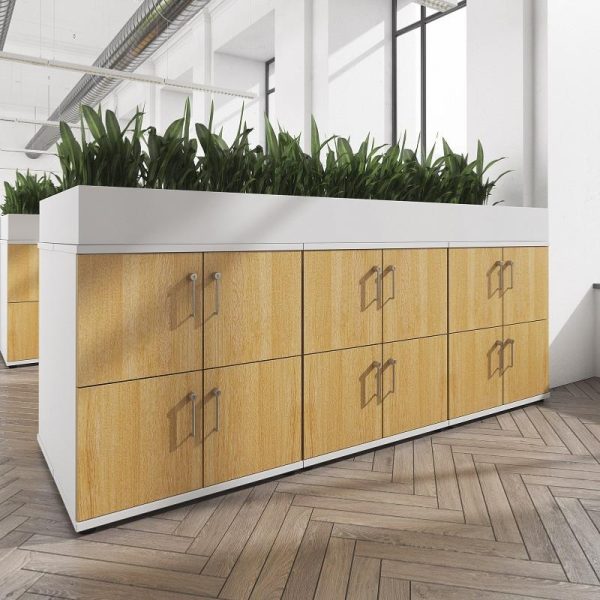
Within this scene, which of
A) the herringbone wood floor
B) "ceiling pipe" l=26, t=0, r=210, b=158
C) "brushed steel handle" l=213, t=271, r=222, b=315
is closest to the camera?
A: the herringbone wood floor

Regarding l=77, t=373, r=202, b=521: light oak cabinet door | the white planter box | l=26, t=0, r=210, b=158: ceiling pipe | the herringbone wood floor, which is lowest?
the herringbone wood floor

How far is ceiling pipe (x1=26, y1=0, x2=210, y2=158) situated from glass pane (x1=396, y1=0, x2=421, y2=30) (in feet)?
5.94

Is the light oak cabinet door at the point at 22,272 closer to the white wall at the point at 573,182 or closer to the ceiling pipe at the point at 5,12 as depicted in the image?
the ceiling pipe at the point at 5,12

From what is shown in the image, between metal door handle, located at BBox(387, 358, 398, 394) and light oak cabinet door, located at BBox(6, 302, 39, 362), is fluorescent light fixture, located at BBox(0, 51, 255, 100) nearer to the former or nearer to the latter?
light oak cabinet door, located at BBox(6, 302, 39, 362)

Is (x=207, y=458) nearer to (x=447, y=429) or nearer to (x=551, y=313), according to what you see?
(x=447, y=429)

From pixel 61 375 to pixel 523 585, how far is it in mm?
1500

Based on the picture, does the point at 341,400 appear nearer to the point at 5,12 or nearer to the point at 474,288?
the point at 474,288

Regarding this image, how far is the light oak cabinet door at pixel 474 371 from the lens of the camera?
2.69 meters

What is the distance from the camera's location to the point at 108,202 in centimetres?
170

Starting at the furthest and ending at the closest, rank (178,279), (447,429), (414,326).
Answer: (447,429) → (414,326) → (178,279)

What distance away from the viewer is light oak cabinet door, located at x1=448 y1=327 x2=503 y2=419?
269 centimetres

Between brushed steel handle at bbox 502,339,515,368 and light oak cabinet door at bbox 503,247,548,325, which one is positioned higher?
light oak cabinet door at bbox 503,247,548,325

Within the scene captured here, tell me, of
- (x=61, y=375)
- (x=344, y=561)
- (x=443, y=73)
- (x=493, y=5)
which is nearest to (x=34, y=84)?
(x=443, y=73)

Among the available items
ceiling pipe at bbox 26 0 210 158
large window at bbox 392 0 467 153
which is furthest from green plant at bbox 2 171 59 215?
large window at bbox 392 0 467 153
